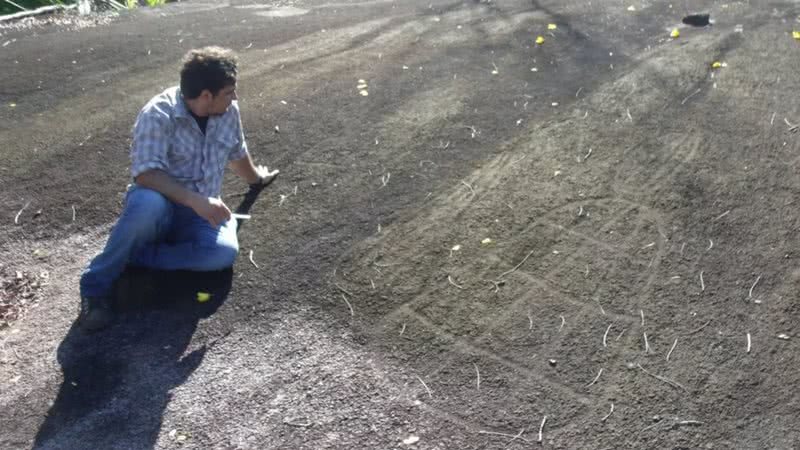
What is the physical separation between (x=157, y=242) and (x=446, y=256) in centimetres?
172

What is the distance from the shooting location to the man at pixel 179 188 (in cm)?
446

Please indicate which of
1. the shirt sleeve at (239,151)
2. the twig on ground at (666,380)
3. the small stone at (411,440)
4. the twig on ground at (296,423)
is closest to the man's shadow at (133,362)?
the twig on ground at (296,423)

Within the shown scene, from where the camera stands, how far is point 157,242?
4.76 m

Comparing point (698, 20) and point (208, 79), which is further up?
point (208, 79)

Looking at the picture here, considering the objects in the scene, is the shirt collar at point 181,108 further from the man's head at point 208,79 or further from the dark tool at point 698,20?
the dark tool at point 698,20

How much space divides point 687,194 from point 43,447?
4093mm

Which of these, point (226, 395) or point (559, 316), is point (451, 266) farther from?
point (226, 395)

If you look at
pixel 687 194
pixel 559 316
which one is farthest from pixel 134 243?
pixel 687 194

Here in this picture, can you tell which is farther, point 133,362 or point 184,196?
point 184,196

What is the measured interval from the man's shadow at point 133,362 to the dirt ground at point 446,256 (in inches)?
0.6

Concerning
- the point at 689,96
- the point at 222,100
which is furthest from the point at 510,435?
the point at 689,96

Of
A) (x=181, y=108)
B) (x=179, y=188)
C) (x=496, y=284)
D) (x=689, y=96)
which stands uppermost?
(x=181, y=108)

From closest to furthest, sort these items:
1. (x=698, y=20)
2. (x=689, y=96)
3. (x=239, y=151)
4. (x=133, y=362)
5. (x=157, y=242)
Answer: (x=133, y=362) → (x=157, y=242) → (x=239, y=151) → (x=689, y=96) → (x=698, y=20)

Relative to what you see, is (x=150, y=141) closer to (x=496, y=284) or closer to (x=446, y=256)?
(x=446, y=256)
